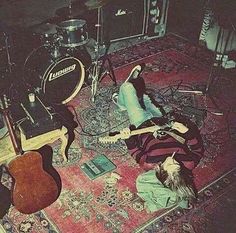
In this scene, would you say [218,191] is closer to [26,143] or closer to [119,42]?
[26,143]

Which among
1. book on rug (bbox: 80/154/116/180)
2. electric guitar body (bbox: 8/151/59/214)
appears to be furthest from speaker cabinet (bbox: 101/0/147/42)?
electric guitar body (bbox: 8/151/59/214)

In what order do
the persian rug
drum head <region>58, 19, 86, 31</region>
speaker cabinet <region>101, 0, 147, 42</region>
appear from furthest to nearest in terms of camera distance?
speaker cabinet <region>101, 0, 147, 42</region>
drum head <region>58, 19, 86, 31</region>
the persian rug

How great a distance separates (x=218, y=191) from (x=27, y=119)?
2.48 metres

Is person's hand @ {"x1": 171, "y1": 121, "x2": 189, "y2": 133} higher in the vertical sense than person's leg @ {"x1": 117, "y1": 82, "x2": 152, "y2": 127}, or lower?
higher

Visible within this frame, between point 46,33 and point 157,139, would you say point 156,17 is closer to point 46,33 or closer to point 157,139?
point 46,33

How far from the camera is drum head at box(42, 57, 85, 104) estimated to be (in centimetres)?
539

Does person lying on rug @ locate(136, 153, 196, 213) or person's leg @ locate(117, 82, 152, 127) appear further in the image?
person's leg @ locate(117, 82, 152, 127)

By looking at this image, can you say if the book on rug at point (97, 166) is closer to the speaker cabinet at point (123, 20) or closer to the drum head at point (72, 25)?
the drum head at point (72, 25)

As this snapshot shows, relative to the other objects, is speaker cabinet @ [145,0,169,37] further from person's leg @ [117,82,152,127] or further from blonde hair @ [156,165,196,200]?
blonde hair @ [156,165,196,200]

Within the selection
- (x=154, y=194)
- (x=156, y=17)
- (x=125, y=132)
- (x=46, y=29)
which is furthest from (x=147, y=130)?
(x=156, y=17)

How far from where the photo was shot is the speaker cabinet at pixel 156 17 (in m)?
7.35

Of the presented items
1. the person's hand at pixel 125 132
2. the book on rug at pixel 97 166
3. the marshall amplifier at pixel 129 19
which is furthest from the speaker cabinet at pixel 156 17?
the person's hand at pixel 125 132

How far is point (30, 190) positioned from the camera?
12.5 feet

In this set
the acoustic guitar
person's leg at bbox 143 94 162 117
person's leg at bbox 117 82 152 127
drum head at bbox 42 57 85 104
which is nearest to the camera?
the acoustic guitar
